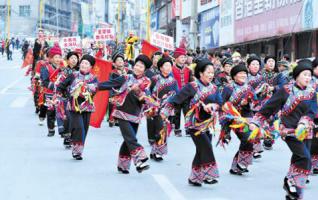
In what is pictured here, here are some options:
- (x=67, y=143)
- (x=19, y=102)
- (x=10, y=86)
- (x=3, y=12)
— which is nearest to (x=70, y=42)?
(x=19, y=102)

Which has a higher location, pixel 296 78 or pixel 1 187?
pixel 296 78

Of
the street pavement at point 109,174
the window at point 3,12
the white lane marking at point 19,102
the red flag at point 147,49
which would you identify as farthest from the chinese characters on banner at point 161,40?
the window at point 3,12

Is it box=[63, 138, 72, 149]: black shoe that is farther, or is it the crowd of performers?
box=[63, 138, 72, 149]: black shoe

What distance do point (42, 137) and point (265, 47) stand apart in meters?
19.0

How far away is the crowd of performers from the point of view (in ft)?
26.1

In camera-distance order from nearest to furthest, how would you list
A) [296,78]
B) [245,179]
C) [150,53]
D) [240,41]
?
[296,78] → [245,179] → [150,53] → [240,41]

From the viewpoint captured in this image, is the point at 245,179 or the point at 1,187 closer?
the point at 1,187

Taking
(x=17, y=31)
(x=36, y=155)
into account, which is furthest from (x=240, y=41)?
(x=17, y=31)

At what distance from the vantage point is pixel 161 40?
61.7 ft

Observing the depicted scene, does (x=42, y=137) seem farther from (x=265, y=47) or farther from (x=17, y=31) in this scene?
(x=17, y=31)

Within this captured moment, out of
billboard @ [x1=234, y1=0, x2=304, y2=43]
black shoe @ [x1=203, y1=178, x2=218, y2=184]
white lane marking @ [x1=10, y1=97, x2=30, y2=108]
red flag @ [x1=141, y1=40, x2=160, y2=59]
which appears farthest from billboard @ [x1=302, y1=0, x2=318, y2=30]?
black shoe @ [x1=203, y1=178, x2=218, y2=184]

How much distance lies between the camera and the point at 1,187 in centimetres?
868

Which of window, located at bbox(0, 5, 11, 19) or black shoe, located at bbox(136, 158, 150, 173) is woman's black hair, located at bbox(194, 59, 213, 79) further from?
window, located at bbox(0, 5, 11, 19)

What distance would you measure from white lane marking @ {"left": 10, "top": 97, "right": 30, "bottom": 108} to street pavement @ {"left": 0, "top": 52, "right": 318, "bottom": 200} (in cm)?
692
